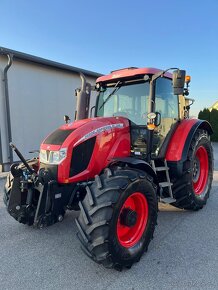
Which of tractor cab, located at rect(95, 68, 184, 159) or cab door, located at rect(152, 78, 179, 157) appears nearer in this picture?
tractor cab, located at rect(95, 68, 184, 159)

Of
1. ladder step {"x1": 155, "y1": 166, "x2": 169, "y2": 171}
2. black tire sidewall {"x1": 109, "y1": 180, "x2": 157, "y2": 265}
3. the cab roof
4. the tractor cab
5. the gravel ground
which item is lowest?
the gravel ground

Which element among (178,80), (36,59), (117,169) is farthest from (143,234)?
(36,59)

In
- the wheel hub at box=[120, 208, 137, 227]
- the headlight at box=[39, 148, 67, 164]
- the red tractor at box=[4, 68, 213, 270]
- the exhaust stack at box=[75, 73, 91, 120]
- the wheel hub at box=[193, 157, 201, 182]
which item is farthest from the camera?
the wheel hub at box=[193, 157, 201, 182]

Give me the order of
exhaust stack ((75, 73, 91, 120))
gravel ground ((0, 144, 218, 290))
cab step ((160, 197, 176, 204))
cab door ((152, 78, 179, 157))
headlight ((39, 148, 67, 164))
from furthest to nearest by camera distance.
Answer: exhaust stack ((75, 73, 91, 120)) < cab door ((152, 78, 179, 157)) < cab step ((160, 197, 176, 204)) < headlight ((39, 148, 67, 164)) < gravel ground ((0, 144, 218, 290))

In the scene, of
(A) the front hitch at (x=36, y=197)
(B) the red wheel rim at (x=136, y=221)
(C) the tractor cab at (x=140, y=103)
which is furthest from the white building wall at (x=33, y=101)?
(B) the red wheel rim at (x=136, y=221)

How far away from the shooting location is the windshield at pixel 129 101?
3.62m

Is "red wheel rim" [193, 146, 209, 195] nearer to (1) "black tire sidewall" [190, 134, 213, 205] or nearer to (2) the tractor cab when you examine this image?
(1) "black tire sidewall" [190, 134, 213, 205]

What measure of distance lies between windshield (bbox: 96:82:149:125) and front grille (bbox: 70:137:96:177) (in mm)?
876

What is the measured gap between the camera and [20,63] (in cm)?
797

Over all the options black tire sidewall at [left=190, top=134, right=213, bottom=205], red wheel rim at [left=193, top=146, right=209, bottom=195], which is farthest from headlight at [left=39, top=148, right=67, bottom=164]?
red wheel rim at [left=193, top=146, right=209, bottom=195]

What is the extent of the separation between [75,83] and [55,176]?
7.62 meters

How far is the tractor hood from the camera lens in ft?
9.52

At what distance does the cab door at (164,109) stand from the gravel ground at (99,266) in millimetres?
1200

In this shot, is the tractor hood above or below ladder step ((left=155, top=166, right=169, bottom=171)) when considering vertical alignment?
above
